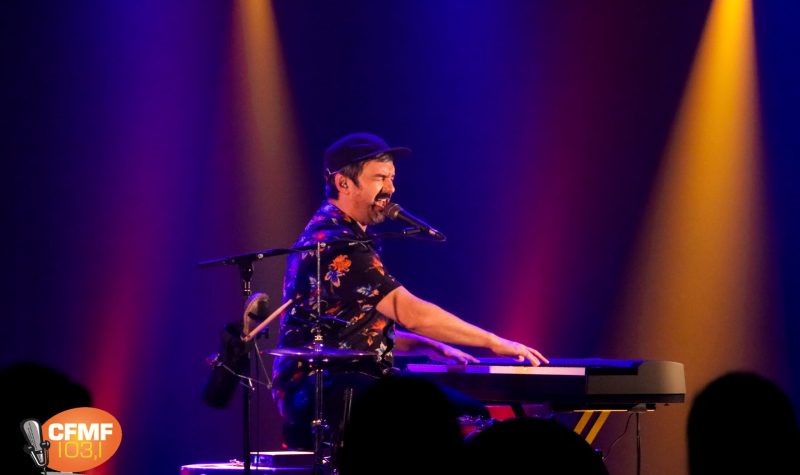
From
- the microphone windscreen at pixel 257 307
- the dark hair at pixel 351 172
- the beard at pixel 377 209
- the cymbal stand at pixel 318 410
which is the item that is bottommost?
the cymbal stand at pixel 318 410

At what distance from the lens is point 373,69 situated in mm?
6977

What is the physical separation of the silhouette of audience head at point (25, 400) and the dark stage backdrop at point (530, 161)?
14.6ft

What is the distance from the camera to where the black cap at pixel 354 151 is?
509 cm

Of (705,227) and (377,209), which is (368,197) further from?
(705,227)

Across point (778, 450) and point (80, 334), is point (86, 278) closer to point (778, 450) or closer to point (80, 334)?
point (80, 334)

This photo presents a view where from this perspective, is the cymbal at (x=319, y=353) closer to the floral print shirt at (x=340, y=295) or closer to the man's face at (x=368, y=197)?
the floral print shirt at (x=340, y=295)

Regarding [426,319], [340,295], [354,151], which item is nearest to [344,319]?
[340,295]

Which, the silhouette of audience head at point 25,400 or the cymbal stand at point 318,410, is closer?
the silhouette of audience head at point 25,400

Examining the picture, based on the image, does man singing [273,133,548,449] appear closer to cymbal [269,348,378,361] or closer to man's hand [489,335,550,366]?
man's hand [489,335,550,366]

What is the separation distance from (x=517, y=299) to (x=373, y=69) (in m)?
1.82

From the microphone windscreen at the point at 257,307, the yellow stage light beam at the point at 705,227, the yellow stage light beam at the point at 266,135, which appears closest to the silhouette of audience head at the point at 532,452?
the microphone windscreen at the point at 257,307

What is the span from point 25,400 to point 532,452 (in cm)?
95

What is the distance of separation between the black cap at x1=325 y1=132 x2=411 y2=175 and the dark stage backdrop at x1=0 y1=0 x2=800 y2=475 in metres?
1.68

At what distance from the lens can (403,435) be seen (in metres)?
1.79
